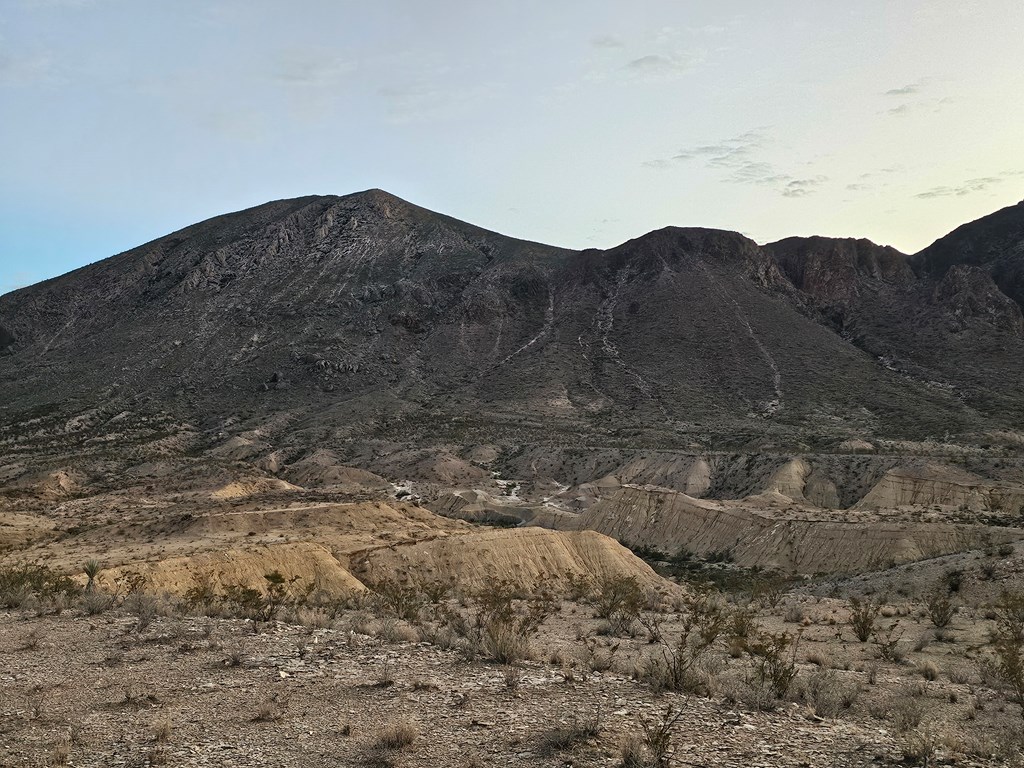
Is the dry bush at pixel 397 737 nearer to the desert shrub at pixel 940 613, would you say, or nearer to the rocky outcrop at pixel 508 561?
the desert shrub at pixel 940 613

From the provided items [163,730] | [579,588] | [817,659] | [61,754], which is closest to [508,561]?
[579,588]

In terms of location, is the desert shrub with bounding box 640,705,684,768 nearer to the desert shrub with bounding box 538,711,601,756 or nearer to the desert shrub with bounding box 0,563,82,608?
the desert shrub with bounding box 538,711,601,756

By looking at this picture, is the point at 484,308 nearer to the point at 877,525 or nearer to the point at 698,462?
the point at 698,462

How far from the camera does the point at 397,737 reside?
27.5 feet

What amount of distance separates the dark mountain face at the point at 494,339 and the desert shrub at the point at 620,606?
5259cm

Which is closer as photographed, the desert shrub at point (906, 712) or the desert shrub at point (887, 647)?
the desert shrub at point (906, 712)

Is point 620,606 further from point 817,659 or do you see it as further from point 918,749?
point 918,749

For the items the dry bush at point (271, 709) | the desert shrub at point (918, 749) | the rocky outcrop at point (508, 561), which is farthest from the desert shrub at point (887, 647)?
the rocky outcrop at point (508, 561)

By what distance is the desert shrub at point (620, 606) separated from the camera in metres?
17.1

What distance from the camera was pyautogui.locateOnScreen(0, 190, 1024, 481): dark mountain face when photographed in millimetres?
86875

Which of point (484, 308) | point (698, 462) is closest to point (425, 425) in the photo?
point (698, 462)

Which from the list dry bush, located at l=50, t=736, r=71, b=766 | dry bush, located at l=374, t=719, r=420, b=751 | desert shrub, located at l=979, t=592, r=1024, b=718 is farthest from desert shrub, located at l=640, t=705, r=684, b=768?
dry bush, located at l=50, t=736, r=71, b=766

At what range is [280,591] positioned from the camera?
16953 millimetres

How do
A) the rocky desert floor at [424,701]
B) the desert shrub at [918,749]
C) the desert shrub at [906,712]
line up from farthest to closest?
the desert shrub at [906,712], the rocky desert floor at [424,701], the desert shrub at [918,749]
